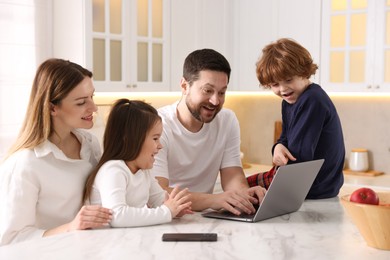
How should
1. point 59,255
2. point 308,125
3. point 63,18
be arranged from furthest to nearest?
point 63,18, point 308,125, point 59,255

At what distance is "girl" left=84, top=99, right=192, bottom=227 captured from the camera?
2076 mm

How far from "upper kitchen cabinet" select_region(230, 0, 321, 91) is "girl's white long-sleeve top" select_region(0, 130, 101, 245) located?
237 centimetres

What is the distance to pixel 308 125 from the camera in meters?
2.46

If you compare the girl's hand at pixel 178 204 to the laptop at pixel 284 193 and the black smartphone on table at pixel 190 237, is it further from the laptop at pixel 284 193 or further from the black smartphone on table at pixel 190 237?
the black smartphone on table at pixel 190 237

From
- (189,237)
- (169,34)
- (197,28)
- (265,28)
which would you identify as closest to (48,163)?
(189,237)

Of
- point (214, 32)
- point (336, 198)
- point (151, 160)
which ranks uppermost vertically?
point (214, 32)

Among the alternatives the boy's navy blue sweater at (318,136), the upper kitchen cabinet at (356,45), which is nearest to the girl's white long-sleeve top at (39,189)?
the boy's navy blue sweater at (318,136)

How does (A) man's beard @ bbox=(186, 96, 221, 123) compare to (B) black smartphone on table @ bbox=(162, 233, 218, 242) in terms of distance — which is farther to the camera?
(A) man's beard @ bbox=(186, 96, 221, 123)

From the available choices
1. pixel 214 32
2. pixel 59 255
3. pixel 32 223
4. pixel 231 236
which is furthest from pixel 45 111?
pixel 214 32

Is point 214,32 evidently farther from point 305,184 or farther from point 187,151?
point 305,184

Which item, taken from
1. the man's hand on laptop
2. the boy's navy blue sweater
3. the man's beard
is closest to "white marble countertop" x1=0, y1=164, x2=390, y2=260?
the man's hand on laptop

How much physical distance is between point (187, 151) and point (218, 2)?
2.03m

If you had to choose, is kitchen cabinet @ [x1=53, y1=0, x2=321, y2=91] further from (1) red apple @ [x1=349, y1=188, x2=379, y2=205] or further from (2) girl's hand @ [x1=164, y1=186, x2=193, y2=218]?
(1) red apple @ [x1=349, y1=188, x2=379, y2=205]

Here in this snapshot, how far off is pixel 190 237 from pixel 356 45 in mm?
2653
